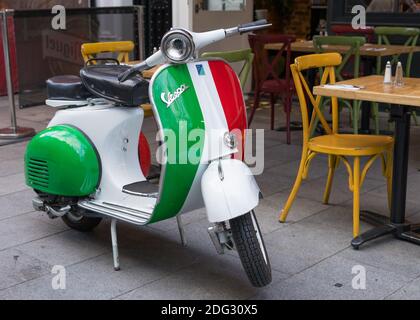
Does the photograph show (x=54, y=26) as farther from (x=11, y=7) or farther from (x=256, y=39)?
(x=256, y=39)

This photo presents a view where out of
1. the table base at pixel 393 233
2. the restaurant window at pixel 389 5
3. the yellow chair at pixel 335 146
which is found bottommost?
the table base at pixel 393 233

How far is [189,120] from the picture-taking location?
9.98ft

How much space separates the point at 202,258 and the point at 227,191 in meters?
0.78

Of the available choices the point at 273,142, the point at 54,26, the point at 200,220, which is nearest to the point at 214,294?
the point at 200,220

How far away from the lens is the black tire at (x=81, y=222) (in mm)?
3850

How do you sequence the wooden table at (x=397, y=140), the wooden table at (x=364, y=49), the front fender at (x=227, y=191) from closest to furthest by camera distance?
1. the front fender at (x=227, y=191)
2. the wooden table at (x=397, y=140)
3. the wooden table at (x=364, y=49)

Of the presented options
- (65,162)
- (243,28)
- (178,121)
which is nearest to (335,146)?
(243,28)

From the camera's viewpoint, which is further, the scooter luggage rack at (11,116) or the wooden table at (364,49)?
the scooter luggage rack at (11,116)

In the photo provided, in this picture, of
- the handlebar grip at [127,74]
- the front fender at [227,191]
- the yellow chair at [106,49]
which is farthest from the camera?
the yellow chair at [106,49]

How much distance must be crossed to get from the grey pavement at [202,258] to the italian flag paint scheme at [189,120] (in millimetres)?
408

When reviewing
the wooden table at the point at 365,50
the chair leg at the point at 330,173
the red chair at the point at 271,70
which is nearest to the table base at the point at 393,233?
the chair leg at the point at 330,173

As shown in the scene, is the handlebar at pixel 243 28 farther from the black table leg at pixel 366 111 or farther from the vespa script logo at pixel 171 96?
the black table leg at pixel 366 111

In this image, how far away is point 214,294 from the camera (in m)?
3.07

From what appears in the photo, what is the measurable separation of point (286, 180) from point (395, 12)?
358 cm
